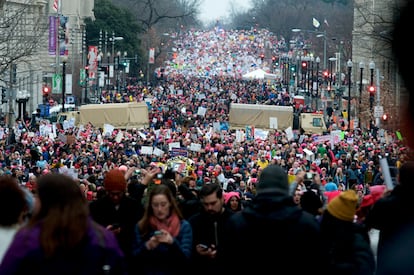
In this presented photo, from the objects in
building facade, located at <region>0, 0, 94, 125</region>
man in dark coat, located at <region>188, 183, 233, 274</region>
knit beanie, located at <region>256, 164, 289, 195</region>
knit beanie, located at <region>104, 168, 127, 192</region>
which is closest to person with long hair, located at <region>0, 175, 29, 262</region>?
knit beanie, located at <region>256, 164, 289, 195</region>

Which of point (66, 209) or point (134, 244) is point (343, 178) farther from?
point (66, 209)

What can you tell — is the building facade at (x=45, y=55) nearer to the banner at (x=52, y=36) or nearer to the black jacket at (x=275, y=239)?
the banner at (x=52, y=36)

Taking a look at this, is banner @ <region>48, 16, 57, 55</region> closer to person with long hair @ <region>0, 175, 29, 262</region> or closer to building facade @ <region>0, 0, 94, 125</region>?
building facade @ <region>0, 0, 94, 125</region>

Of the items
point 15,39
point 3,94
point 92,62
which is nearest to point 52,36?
point 92,62

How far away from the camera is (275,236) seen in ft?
24.5

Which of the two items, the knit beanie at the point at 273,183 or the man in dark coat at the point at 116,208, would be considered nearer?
the knit beanie at the point at 273,183

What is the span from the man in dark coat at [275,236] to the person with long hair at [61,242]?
84cm

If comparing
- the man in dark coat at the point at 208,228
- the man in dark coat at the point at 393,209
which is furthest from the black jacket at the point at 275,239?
the man in dark coat at the point at 208,228

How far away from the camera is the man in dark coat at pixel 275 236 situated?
743 cm

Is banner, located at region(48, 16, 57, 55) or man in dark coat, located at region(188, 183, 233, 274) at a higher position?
banner, located at region(48, 16, 57, 55)

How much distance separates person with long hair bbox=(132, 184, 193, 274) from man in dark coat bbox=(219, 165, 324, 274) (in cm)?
109

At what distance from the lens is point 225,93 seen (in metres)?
92.9

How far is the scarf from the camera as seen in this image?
8.82 metres

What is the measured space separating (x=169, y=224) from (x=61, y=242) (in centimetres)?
209
